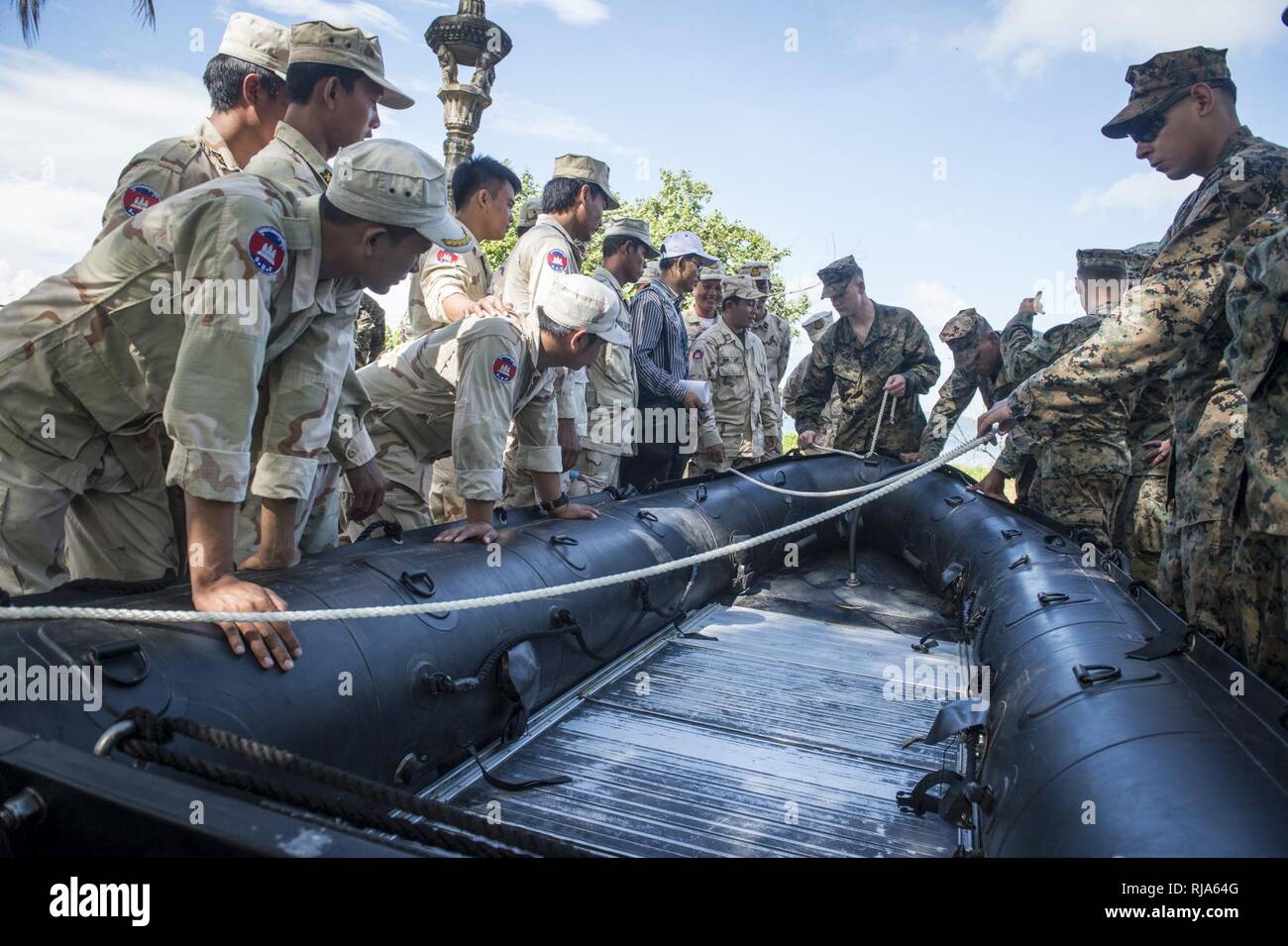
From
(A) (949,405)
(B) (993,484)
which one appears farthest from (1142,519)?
(A) (949,405)

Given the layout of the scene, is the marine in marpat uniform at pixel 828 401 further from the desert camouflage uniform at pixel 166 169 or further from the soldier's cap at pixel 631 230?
the desert camouflage uniform at pixel 166 169

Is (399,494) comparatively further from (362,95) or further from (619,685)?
(362,95)

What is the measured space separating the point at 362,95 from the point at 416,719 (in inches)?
70.9

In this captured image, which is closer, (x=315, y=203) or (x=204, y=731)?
(x=204, y=731)

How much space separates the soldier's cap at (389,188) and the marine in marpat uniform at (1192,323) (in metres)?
1.97

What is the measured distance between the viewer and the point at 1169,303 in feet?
8.74

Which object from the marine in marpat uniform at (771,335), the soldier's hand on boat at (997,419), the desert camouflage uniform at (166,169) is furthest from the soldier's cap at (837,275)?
the desert camouflage uniform at (166,169)

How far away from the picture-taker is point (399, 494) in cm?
344

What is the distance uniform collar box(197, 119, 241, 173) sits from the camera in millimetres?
2900

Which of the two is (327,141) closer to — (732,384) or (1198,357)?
(1198,357)

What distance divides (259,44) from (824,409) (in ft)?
15.8

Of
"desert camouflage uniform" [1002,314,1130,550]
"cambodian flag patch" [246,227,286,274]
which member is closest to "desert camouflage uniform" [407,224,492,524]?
"cambodian flag patch" [246,227,286,274]

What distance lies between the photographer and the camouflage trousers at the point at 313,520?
255 centimetres
